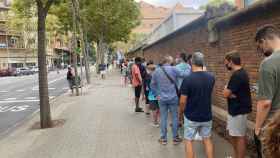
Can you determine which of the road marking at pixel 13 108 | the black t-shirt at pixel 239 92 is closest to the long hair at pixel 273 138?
the black t-shirt at pixel 239 92

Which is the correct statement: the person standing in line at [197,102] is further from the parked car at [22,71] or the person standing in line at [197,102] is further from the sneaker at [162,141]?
the parked car at [22,71]

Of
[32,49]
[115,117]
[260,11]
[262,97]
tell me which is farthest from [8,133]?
[32,49]

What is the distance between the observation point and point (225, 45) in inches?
300

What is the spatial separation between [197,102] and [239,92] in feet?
1.99

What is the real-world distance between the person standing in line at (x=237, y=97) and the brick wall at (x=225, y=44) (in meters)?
0.94

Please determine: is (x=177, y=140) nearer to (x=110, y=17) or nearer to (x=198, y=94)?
(x=198, y=94)

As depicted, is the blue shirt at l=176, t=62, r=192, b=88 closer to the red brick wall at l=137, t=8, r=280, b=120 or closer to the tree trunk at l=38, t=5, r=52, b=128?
the red brick wall at l=137, t=8, r=280, b=120

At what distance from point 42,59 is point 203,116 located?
5769mm

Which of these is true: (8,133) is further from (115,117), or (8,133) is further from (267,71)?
(267,71)

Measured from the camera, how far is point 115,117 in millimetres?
10773

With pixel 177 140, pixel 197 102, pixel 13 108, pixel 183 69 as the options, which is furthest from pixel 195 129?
pixel 13 108

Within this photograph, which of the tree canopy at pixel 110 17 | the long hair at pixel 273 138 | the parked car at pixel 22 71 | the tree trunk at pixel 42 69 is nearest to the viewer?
the long hair at pixel 273 138

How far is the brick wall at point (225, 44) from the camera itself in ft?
19.9

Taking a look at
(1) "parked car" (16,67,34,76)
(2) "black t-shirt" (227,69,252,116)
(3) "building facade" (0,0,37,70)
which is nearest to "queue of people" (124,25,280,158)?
(2) "black t-shirt" (227,69,252,116)
